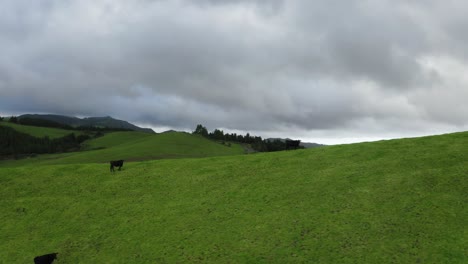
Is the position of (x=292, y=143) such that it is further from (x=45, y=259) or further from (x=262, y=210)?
(x=45, y=259)

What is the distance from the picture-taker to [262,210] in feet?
85.5

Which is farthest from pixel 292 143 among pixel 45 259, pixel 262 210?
pixel 45 259

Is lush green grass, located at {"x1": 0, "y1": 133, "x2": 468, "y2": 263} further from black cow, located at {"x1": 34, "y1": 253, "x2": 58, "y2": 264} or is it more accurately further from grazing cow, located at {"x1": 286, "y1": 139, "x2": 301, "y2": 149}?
grazing cow, located at {"x1": 286, "y1": 139, "x2": 301, "y2": 149}

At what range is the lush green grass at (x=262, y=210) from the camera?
2047 centimetres

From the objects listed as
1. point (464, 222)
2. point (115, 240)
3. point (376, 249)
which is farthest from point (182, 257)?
point (464, 222)

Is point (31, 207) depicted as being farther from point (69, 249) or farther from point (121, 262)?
point (121, 262)

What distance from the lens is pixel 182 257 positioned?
69.5ft

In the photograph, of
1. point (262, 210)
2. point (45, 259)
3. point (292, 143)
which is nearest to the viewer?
point (45, 259)

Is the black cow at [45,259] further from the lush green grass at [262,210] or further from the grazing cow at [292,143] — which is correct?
the grazing cow at [292,143]

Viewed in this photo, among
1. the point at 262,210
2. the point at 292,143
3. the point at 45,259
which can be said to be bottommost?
the point at 45,259

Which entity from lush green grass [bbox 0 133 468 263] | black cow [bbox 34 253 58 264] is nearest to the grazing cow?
lush green grass [bbox 0 133 468 263]

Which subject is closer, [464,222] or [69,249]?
[464,222]

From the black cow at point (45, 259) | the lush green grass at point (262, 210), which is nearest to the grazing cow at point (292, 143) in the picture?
the lush green grass at point (262, 210)

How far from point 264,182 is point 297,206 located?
6.84 meters
